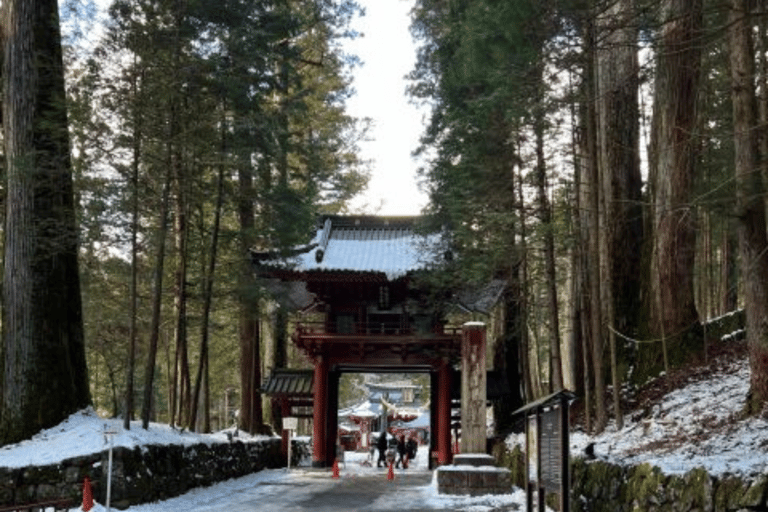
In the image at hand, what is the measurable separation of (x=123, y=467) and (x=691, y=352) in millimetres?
8284

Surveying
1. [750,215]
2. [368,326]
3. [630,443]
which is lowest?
[630,443]

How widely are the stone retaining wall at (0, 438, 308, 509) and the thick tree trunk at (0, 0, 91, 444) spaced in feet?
4.30

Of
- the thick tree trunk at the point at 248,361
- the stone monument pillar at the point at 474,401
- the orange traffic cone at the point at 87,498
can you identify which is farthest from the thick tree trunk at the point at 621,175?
the thick tree trunk at the point at 248,361

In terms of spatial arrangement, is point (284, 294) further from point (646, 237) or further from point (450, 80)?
point (646, 237)

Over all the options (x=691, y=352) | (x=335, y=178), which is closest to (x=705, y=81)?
(x=691, y=352)

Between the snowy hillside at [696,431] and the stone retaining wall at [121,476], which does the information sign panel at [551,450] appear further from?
the stone retaining wall at [121,476]

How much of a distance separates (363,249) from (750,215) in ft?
49.4

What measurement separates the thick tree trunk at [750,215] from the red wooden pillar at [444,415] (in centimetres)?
1371

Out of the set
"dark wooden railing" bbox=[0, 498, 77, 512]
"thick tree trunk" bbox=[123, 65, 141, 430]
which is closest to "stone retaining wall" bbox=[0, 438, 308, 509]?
"dark wooden railing" bbox=[0, 498, 77, 512]

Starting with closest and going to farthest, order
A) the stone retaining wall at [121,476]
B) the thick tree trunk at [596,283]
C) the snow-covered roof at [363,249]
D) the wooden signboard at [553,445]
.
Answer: the wooden signboard at [553,445]
the stone retaining wall at [121,476]
the thick tree trunk at [596,283]
the snow-covered roof at [363,249]

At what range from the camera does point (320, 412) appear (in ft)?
66.2

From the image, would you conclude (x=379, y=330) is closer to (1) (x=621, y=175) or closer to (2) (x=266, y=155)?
(2) (x=266, y=155)

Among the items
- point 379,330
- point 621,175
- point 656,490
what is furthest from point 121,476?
point 379,330

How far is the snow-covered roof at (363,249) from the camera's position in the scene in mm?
18922
